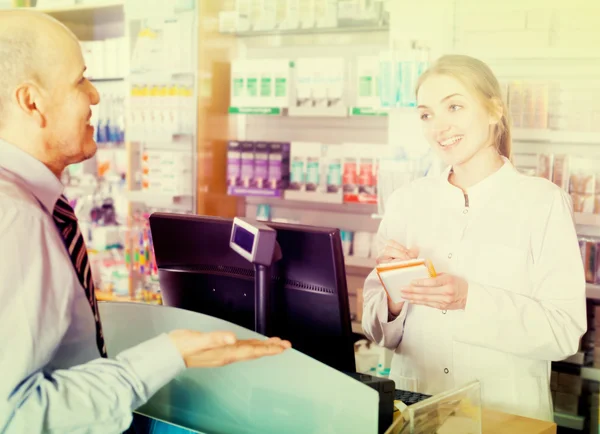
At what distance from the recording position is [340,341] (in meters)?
1.48

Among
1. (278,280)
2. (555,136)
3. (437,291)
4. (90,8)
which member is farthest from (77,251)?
(90,8)

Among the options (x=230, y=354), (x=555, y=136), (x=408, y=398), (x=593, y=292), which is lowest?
(x=593, y=292)

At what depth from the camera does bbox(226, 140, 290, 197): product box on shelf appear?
167 inches

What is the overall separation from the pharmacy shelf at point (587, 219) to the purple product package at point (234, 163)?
2.11 meters

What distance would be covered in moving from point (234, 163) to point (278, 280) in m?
2.90

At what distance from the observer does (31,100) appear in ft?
3.76

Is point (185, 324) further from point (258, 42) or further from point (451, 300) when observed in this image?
point (258, 42)

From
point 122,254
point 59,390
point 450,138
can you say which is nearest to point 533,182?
point 450,138

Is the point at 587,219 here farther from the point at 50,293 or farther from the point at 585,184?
the point at 50,293

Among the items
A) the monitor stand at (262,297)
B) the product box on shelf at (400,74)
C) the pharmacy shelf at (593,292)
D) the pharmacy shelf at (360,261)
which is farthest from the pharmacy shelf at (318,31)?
the monitor stand at (262,297)

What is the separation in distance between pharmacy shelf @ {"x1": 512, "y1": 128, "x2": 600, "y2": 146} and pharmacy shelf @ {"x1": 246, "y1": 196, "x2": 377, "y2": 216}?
1244mm

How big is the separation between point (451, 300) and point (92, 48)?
13.5 ft

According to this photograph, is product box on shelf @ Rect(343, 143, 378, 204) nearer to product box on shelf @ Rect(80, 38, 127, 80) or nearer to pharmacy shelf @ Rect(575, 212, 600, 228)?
pharmacy shelf @ Rect(575, 212, 600, 228)

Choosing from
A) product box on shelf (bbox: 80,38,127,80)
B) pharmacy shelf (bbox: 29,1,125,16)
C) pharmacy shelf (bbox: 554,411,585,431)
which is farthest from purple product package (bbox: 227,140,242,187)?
pharmacy shelf (bbox: 554,411,585,431)
